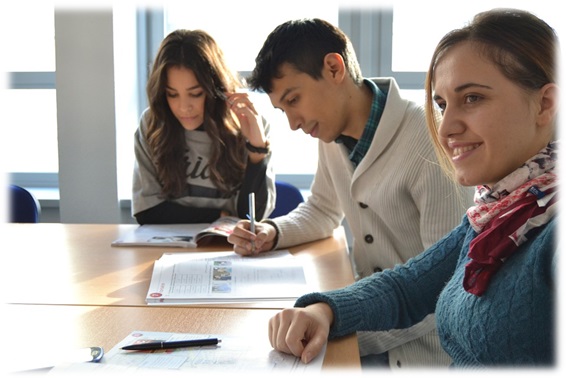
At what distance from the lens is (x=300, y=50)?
1.78 meters

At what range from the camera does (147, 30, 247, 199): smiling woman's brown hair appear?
2264 millimetres

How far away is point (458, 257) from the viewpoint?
1269mm

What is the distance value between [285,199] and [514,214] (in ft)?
4.99

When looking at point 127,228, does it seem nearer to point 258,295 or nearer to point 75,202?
point 258,295

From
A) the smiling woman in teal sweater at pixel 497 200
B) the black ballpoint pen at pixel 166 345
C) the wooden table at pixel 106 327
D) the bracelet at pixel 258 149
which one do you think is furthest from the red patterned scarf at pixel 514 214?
the bracelet at pixel 258 149

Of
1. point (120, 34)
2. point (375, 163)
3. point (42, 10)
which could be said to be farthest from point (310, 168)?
point (375, 163)

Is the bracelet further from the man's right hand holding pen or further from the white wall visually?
the white wall

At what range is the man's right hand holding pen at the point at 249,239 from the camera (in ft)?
5.79

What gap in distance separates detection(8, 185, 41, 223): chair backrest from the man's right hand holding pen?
0.98 metres

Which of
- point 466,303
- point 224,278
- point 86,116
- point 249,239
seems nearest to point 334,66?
point 249,239

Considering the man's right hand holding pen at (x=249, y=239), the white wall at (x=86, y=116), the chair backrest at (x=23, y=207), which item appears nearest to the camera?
the man's right hand holding pen at (x=249, y=239)

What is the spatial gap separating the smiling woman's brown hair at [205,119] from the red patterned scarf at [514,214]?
1316mm

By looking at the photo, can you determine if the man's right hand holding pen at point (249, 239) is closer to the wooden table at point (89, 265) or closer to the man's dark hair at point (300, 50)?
the wooden table at point (89, 265)

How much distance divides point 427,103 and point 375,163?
1.54 feet
